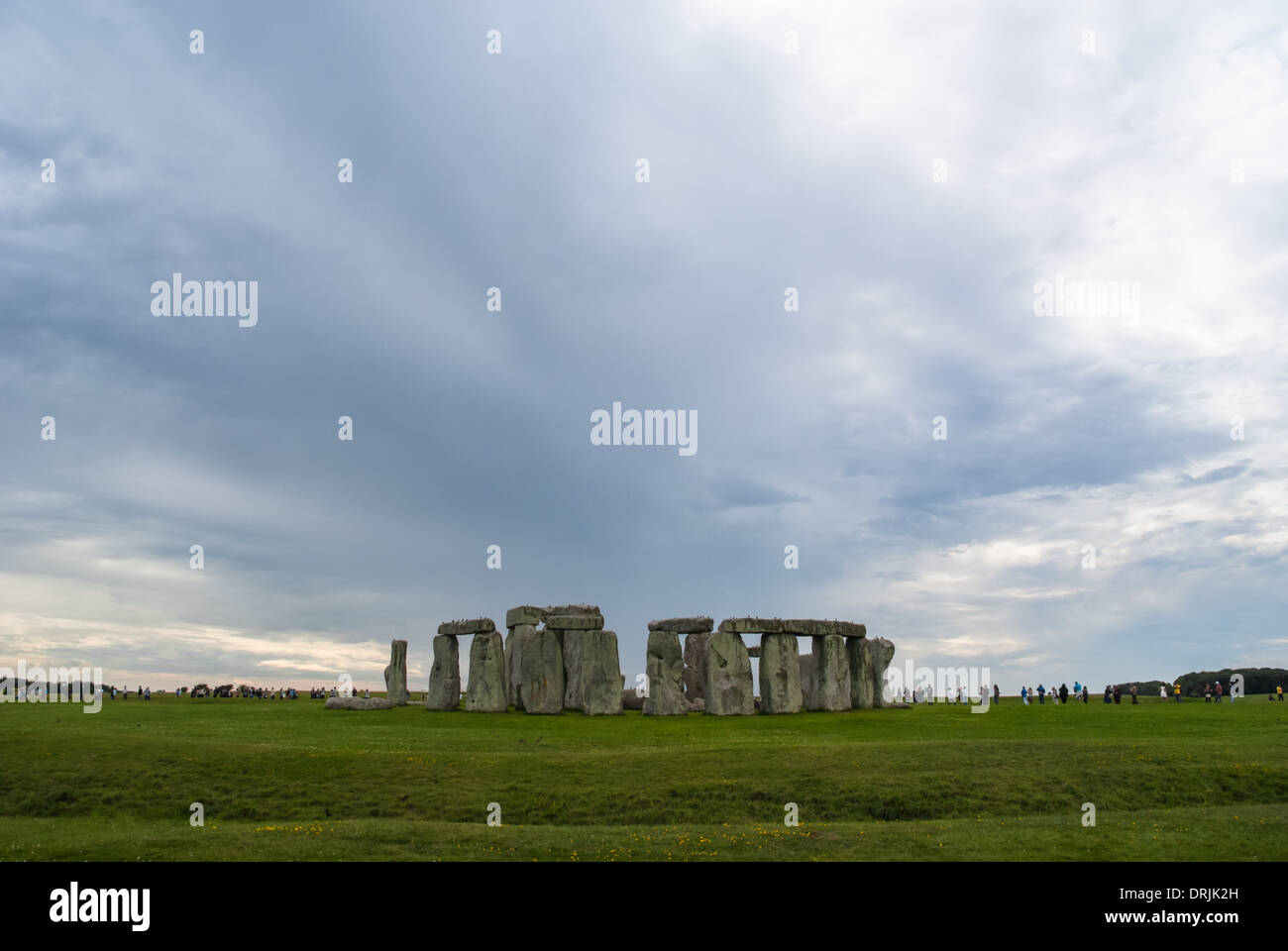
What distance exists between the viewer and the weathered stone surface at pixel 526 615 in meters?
40.1

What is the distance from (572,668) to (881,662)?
1434 cm

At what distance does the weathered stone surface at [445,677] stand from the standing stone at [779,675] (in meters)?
13.0

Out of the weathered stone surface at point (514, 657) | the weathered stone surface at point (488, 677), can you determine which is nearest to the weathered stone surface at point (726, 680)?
the weathered stone surface at point (514, 657)

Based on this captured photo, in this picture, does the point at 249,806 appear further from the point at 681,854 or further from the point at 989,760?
the point at 989,760

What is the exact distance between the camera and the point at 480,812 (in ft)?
64.8

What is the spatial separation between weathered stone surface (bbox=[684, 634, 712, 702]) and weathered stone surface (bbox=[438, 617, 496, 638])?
908cm

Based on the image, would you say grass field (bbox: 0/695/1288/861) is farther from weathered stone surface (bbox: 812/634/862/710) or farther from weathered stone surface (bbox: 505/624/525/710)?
weathered stone surface (bbox: 812/634/862/710)

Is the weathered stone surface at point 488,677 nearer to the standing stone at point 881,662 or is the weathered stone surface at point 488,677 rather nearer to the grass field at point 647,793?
the grass field at point 647,793

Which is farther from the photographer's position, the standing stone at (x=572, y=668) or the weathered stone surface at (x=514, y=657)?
the weathered stone surface at (x=514, y=657)

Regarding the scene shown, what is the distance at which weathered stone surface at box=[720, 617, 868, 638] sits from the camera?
124 feet

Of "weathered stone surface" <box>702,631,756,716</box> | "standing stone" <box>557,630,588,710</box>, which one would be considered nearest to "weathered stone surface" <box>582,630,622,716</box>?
"standing stone" <box>557,630,588,710</box>

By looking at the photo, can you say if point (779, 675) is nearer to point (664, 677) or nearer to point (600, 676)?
point (664, 677)
